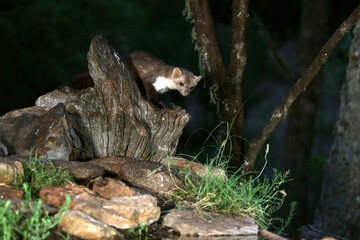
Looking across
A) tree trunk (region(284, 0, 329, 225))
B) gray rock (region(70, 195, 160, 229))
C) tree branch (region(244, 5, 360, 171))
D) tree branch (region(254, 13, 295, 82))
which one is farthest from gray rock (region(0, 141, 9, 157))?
tree trunk (region(284, 0, 329, 225))

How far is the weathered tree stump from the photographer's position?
586cm

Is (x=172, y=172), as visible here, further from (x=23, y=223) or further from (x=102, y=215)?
(x=23, y=223)

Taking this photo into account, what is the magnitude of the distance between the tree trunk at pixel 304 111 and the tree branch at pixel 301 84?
15.0 feet

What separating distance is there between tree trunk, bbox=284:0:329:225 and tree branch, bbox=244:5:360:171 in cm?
458

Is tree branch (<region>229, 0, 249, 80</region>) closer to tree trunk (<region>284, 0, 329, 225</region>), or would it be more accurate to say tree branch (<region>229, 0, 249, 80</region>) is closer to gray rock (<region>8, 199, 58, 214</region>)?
gray rock (<region>8, 199, 58, 214</region>)

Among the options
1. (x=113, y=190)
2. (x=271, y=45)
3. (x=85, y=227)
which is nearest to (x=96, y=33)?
(x=271, y=45)

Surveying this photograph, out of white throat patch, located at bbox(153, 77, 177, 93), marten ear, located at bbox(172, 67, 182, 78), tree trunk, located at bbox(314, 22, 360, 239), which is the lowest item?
tree trunk, located at bbox(314, 22, 360, 239)

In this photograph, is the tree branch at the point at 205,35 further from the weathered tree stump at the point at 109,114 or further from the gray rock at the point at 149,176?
the gray rock at the point at 149,176

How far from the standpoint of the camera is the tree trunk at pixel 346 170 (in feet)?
29.1

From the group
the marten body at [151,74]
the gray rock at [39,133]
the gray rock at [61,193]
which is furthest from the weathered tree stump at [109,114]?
the gray rock at [61,193]

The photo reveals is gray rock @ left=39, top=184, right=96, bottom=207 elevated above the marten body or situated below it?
below

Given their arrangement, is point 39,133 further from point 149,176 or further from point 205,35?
point 205,35

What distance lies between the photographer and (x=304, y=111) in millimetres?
11914

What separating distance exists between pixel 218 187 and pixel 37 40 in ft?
28.0
